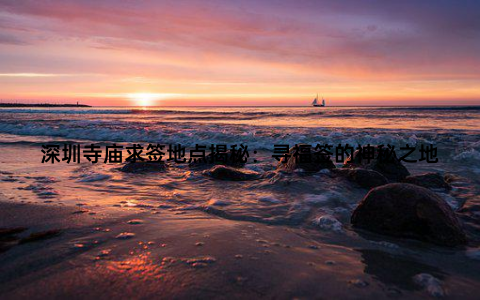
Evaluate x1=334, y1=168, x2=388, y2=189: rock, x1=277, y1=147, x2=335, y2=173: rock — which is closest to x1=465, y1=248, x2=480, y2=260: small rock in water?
x1=334, y1=168, x2=388, y2=189: rock

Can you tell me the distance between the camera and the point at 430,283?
7.85 ft

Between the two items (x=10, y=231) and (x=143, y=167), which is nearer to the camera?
(x=10, y=231)

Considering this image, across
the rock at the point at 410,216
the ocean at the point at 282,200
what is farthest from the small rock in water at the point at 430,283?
the rock at the point at 410,216

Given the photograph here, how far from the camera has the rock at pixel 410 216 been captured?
329cm

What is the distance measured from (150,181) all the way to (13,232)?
3.02 meters

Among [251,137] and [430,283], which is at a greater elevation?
[251,137]

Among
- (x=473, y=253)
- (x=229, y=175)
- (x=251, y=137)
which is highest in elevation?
(x=251, y=137)

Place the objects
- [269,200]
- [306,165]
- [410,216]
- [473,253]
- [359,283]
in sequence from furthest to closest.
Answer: [306,165] → [269,200] → [410,216] → [473,253] → [359,283]

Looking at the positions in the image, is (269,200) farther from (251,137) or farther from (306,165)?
(251,137)

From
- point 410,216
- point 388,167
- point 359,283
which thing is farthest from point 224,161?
point 359,283

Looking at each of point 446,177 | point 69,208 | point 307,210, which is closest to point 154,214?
point 69,208

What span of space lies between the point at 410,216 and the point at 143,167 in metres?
5.40

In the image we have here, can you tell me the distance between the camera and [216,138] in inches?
574

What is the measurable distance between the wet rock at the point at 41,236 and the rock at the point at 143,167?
3.84 m
